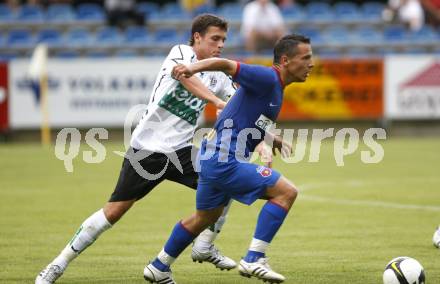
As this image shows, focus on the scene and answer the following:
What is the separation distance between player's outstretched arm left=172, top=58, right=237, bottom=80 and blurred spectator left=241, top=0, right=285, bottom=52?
15.2 m

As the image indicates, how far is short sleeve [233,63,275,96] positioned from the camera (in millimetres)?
6785

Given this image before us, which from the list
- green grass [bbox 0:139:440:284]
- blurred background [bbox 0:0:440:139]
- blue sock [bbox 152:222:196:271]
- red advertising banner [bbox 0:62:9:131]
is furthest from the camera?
blurred background [bbox 0:0:440:139]

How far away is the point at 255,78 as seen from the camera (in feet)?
22.3

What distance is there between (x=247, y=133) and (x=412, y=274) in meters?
1.62

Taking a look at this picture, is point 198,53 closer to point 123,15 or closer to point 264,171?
point 264,171

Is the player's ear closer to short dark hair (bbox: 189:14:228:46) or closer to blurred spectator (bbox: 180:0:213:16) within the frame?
short dark hair (bbox: 189:14:228:46)

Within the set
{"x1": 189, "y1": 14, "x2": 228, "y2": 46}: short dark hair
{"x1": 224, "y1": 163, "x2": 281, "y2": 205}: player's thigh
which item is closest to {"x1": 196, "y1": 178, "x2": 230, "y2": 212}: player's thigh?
{"x1": 224, "y1": 163, "x2": 281, "y2": 205}: player's thigh

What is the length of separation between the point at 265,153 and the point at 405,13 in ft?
60.4

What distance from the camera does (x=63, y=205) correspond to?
1253cm

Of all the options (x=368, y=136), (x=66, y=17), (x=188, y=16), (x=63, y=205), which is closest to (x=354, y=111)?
(x=368, y=136)

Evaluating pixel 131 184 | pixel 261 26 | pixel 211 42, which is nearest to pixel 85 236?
pixel 131 184

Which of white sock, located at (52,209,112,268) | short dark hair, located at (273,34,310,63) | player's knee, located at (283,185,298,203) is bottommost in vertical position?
white sock, located at (52,209,112,268)

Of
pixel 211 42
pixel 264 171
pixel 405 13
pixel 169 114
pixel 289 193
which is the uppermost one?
pixel 211 42

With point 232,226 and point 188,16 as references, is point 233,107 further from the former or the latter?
point 188,16
